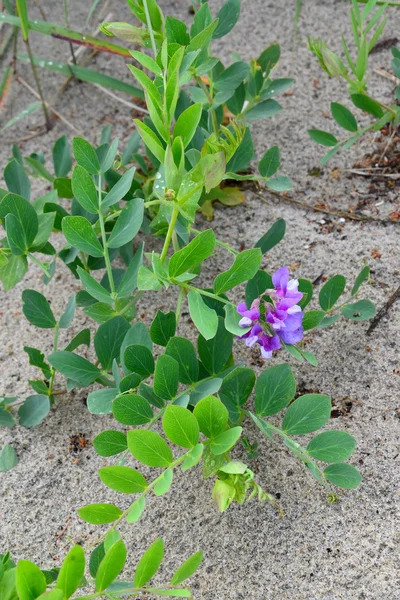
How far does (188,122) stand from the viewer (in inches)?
36.4

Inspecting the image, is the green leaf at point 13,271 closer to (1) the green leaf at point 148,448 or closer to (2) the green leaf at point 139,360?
(2) the green leaf at point 139,360

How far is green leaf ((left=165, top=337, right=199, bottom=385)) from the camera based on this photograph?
0.97 metres

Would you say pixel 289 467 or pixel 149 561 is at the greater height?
pixel 149 561

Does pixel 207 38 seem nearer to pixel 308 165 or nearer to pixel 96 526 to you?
pixel 308 165

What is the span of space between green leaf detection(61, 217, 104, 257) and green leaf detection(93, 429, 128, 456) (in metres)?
0.25

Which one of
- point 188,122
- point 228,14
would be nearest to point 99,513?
point 188,122

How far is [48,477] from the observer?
3.66 ft

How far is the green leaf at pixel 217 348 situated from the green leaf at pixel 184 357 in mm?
29

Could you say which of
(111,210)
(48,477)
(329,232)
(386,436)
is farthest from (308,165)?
(48,477)

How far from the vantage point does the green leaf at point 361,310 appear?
1146 millimetres

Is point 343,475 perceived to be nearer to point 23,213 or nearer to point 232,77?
point 23,213

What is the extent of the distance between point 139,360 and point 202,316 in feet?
0.37

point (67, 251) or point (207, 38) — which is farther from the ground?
point (207, 38)

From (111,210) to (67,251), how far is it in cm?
9
